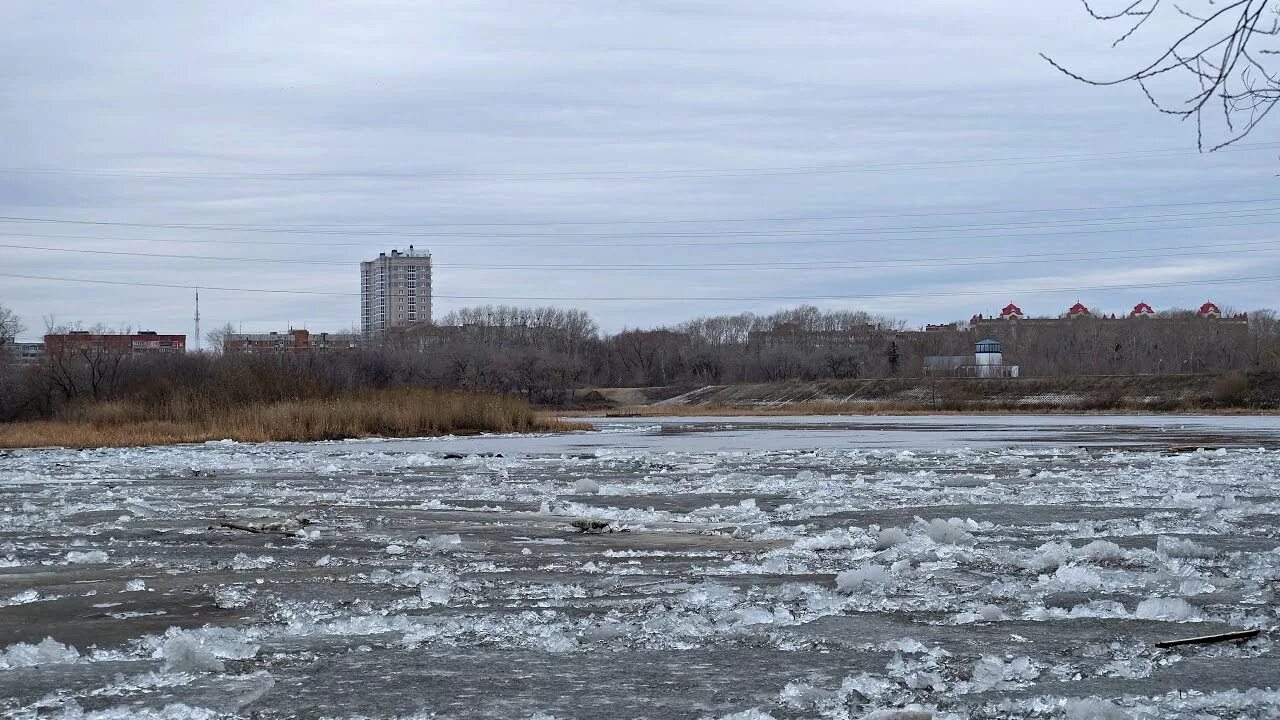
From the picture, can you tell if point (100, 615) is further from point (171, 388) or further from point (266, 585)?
point (171, 388)

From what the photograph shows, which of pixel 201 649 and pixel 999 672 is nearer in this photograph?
pixel 999 672

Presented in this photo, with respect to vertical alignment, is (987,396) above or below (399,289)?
below

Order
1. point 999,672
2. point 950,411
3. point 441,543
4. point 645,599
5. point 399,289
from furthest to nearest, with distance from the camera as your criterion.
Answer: point 399,289
point 950,411
point 441,543
point 645,599
point 999,672

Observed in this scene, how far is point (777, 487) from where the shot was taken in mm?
15852

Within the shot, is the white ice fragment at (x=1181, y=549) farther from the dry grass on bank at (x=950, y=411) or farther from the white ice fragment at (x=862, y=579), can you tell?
the dry grass on bank at (x=950, y=411)

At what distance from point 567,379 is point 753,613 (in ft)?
304

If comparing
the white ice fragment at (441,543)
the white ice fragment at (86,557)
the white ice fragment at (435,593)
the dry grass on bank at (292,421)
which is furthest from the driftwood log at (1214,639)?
the dry grass on bank at (292,421)

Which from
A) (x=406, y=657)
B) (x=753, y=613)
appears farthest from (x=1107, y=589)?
(x=406, y=657)

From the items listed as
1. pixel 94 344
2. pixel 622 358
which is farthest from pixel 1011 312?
pixel 94 344

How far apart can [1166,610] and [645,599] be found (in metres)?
3.00

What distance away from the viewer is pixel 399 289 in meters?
167

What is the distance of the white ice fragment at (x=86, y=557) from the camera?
9.53 m

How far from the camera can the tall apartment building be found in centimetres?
16600

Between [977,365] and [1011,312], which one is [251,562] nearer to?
[977,365]
